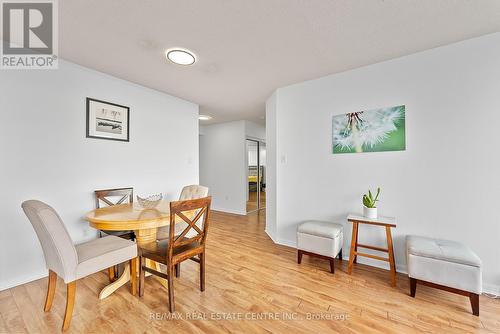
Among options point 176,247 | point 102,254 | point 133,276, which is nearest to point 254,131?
point 176,247

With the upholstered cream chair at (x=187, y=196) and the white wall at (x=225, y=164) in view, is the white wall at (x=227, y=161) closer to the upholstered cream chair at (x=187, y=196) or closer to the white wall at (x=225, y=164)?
the white wall at (x=225, y=164)

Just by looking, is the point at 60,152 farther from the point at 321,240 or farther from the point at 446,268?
the point at 446,268

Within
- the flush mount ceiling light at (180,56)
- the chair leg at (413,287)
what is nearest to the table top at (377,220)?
the chair leg at (413,287)

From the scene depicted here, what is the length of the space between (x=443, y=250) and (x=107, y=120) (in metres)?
4.09

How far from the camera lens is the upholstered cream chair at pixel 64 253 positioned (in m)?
1.39

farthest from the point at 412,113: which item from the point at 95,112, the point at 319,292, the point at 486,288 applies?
the point at 95,112

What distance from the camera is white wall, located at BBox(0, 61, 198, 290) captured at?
199 centimetres

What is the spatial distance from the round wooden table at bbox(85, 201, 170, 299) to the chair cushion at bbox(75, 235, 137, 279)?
169 mm

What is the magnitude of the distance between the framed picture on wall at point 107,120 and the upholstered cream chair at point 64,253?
4.67 feet

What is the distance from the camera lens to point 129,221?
1676mm

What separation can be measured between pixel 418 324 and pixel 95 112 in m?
4.03

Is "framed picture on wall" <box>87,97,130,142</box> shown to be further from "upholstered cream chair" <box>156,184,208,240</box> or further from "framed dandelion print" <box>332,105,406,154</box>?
"framed dandelion print" <box>332,105,406,154</box>

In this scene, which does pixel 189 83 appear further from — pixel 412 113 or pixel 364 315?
pixel 364 315

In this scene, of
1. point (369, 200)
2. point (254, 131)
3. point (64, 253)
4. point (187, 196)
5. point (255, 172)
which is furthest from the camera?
point (255, 172)
